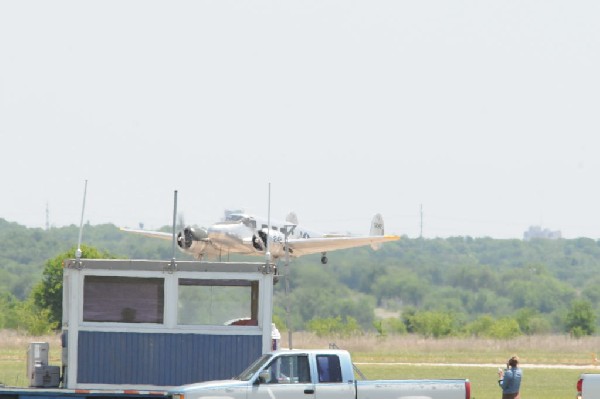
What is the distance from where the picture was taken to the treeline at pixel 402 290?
8388cm

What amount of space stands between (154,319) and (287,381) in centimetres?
219

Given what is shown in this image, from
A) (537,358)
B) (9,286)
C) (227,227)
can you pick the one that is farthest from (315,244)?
(9,286)

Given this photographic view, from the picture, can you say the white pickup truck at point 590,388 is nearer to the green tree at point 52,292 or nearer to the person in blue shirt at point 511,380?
the person in blue shirt at point 511,380

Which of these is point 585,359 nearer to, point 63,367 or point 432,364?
point 432,364

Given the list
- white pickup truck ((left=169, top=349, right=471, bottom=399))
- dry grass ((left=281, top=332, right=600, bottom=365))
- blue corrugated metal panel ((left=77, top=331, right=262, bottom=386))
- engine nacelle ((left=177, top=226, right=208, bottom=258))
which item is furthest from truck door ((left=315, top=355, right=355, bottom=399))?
engine nacelle ((left=177, top=226, right=208, bottom=258))

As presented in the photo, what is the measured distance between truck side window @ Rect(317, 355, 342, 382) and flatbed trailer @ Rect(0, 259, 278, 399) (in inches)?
33.8

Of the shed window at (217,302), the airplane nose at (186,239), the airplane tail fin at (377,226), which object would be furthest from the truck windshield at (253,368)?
the airplane tail fin at (377,226)

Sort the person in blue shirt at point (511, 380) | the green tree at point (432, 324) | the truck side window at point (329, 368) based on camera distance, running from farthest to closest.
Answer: the green tree at point (432, 324)
the person in blue shirt at point (511, 380)
the truck side window at point (329, 368)

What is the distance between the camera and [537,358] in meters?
60.1

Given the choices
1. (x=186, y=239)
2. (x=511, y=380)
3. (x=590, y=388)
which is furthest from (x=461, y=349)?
(x=590, y=388)

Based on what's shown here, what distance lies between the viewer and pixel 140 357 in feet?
67.3

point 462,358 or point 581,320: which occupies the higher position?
point 581,320

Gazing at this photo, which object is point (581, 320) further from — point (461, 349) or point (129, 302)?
point (129, 302)

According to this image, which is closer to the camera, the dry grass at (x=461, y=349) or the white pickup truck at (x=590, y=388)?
the white pickup truck at (x=590, y=388)
